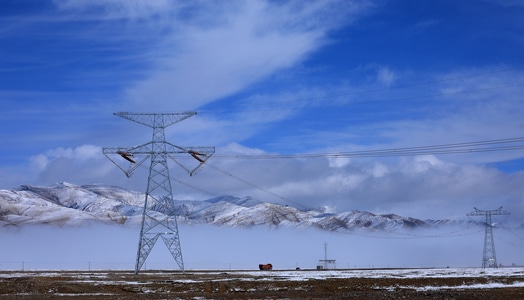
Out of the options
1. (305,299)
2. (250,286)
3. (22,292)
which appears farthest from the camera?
(250,286)

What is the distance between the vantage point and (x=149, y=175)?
101562mm

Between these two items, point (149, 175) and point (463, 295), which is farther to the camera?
point (149, 175)

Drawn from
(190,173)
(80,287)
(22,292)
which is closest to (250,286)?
(80,287)

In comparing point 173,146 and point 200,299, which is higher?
point 173,146

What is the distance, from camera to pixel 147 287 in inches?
2830

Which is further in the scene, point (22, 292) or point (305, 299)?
point (22, 292)

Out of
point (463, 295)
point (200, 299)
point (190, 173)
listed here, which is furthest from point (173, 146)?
point (463, 295)

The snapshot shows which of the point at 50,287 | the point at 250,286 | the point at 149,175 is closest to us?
the point at 50,287

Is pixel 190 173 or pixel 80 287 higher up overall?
pixel 190 173

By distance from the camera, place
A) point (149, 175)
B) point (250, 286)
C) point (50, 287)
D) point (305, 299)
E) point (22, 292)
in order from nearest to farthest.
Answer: point (305, 299) → point (22, 292) → point (50, 287) → point (250, 286) → point (149, 175)

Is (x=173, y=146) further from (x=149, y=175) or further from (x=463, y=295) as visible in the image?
(x=463, y=295)

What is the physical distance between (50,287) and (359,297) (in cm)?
3239

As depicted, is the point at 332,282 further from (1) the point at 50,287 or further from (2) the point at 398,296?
(1) the point at 50,287

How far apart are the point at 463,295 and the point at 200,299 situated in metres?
21.7
